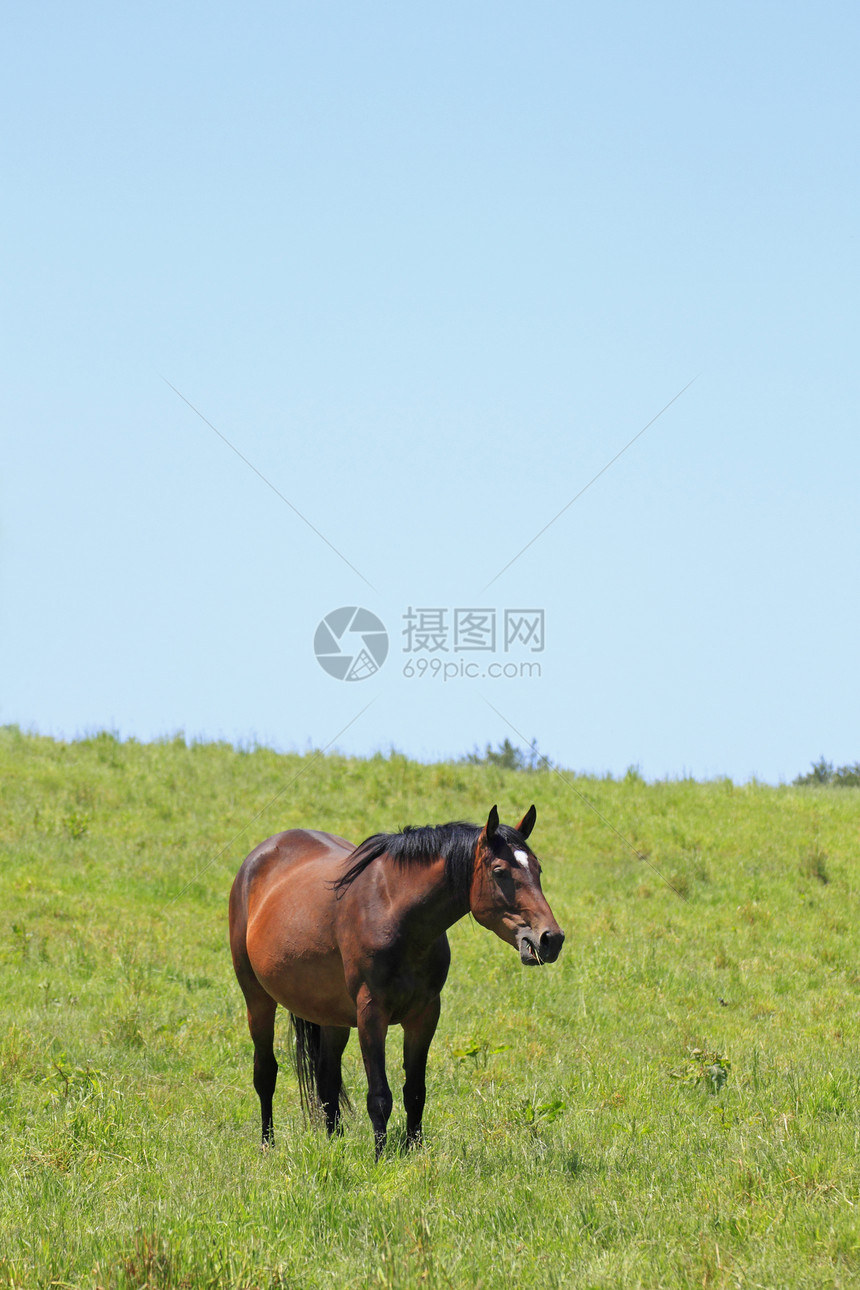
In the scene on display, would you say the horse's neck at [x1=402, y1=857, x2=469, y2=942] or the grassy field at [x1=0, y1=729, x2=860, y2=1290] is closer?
the grassy field at [x1=0, y1=729, x2=860, y2=1290]

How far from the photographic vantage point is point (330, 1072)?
25.1ft

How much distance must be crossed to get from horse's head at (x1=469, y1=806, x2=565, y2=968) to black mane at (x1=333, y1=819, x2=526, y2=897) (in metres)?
0.06

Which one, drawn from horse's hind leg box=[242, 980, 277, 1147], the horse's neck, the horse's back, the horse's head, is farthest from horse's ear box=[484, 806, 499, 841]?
horse's hind leg box=[242, 980, 277, 1147]

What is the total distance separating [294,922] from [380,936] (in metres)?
1.06

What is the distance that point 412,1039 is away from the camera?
261 inches

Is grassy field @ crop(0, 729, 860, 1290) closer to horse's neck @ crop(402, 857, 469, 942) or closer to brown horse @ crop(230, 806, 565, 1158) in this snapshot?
brown horse @ crop(230, 806, 565, 1158)

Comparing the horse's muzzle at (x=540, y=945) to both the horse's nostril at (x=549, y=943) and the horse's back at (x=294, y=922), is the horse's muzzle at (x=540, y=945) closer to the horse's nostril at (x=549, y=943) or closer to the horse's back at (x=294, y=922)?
the horse's nostril at (x=549, y=943)

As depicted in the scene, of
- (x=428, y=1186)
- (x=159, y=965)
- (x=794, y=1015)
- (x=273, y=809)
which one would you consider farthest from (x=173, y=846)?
(x=428, y=1186)

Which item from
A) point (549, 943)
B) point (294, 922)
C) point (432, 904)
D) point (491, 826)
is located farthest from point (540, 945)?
point (294, 922)

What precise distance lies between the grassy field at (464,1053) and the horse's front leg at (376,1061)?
5.5 inches

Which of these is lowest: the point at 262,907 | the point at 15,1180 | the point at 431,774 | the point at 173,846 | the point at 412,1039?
the point at 15,1180

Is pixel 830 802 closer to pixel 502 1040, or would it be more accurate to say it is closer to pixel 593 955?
pixel 593 955

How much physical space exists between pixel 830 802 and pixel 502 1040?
11.5 m

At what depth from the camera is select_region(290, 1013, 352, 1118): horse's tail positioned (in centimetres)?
775
